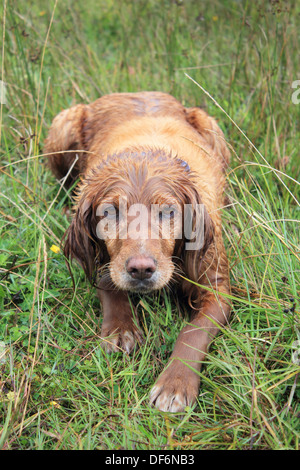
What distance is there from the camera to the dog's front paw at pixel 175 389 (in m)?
2.83

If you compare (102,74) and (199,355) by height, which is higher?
(102,74)

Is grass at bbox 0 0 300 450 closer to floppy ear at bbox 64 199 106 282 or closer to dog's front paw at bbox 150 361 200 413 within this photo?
dog's front paw at bbox 150 361 200 413

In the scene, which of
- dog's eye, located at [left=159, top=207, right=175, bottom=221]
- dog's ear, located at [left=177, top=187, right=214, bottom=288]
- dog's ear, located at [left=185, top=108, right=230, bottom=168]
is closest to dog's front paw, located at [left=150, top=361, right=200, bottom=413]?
dog's ear, located at [left=177, top=187, right=214, bottom=288]

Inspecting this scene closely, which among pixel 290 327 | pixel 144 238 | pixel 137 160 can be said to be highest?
pixel 137 160

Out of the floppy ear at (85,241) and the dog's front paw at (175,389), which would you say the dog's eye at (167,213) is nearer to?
the floppy ear at (85,241)

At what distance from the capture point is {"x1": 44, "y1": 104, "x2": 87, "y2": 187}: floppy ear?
15.6ft

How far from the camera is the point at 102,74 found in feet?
18.7

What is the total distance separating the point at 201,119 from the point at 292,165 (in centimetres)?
88

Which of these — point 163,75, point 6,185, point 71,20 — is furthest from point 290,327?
point 71,20

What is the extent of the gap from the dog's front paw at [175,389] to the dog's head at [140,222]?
50cm

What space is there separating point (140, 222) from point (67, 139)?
2.05 m

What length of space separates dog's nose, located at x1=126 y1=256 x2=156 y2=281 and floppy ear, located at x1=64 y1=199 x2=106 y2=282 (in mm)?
577

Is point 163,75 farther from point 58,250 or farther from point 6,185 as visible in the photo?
point 58,250

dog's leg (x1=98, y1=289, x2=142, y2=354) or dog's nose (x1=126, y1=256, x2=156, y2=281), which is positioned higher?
dog's nose (x1=126, y1=256, x2=156, y2=281)
